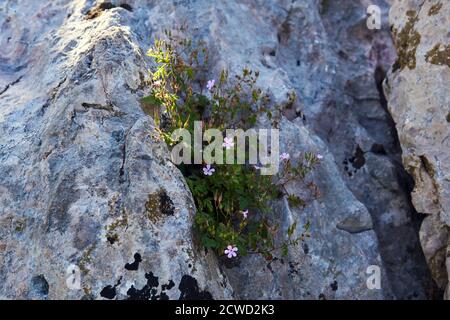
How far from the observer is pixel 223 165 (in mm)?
4852

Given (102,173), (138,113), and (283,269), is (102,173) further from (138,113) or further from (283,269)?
(283,269)

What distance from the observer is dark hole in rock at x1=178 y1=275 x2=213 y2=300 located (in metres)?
4.02

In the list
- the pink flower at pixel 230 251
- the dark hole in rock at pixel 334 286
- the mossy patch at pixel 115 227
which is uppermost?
the mossy patch at pixel 115 227

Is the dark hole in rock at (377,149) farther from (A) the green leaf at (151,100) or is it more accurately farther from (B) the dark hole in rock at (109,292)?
(B) the dark hole in rock at (109,292)

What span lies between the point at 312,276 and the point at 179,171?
5.63ft

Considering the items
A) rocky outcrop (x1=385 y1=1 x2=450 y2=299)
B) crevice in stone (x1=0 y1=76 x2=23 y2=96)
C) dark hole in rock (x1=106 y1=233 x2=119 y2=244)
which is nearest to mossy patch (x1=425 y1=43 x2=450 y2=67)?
rocky outcrop (x1=385 y1=1 x2=450 y2=299)

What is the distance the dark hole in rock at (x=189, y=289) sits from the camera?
13.2 ft

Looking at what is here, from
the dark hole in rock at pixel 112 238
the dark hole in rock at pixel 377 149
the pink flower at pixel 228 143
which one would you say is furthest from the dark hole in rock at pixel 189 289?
the dark hole in rock at pixel 377 149

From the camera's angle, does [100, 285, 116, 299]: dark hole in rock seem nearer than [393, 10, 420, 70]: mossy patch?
Yes

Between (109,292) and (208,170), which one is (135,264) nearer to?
(109,292)

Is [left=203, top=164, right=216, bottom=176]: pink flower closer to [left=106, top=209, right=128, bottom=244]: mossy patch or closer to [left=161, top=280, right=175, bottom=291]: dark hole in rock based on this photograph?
[left=106, top=209, right=128, bottom=244]: mossy patch

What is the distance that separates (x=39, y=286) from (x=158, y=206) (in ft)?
3.52

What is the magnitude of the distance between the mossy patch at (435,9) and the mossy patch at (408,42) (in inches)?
7.1

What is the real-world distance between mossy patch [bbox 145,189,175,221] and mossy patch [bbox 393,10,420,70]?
319 centimetres
